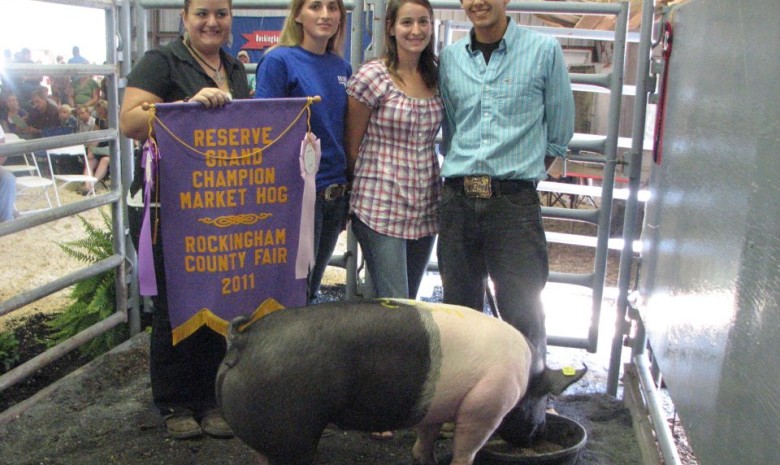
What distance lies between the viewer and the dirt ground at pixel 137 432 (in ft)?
9.85

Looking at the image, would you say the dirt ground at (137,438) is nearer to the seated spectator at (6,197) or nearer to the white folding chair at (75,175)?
the seated spectator at (6,197)

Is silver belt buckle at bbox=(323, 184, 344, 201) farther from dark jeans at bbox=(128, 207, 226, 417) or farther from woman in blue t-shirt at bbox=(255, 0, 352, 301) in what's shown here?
dark jeans at bbox=(128, 207, 226, 417)

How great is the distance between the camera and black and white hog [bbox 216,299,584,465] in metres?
2.33

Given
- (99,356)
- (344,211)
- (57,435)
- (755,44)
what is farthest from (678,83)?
(99,356)

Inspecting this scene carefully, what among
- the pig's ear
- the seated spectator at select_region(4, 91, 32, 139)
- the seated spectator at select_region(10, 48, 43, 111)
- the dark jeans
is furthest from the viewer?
the seated spectator at select_region(10, 48, 43, 111)

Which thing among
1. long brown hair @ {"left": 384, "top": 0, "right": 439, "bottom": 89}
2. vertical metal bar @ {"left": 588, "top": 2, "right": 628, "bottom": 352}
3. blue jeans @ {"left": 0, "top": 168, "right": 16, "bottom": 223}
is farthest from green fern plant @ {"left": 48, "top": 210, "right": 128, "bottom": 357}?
vertical metal bar @ {"left": 588, "top": 2, "right": 628, "bottom": 352}

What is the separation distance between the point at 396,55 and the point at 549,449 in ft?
5.36

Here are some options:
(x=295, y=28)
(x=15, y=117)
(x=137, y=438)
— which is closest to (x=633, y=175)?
(x=295, y=28)

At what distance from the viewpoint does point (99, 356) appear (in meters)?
4.12

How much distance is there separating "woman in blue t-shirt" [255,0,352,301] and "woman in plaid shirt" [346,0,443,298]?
0.09 m

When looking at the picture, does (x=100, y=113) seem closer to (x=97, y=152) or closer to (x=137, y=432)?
(x=97, y=152)

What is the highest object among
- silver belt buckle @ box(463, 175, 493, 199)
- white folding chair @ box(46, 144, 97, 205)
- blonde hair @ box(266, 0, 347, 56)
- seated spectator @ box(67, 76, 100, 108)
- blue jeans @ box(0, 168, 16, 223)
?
blonde hair @ box(266, 0, 347, 56)

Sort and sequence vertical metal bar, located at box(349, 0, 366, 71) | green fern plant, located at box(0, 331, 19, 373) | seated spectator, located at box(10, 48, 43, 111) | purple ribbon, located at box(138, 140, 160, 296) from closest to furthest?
purple ribbon, located at box(138, 140, 160, 296) → vertical metal bar, located at box(349, 0, 366, 71) → green fern plant, located at box(0, 331, 19, 373) → seated spectator, located at box(10, 48, 43, 111)

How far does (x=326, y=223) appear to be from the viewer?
130 inches
